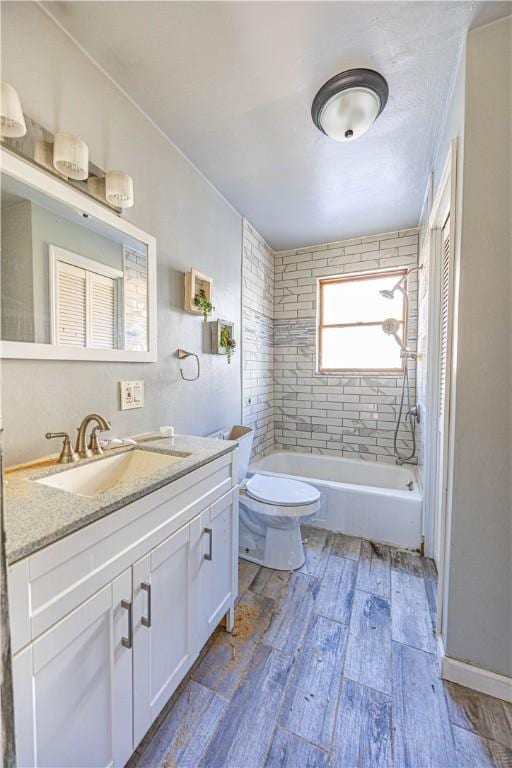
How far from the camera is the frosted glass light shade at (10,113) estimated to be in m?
0.90

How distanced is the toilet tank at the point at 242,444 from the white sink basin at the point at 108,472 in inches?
31.0

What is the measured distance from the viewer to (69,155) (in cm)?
108

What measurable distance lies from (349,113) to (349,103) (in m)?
0.04

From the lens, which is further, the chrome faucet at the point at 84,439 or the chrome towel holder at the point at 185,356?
the chrome towel holder at the point at 185,356

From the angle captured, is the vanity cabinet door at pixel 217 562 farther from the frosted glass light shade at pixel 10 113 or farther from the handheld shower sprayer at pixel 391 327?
the handheld shower sprayer at pixel 391 327

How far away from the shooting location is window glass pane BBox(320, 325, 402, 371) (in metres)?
2.84

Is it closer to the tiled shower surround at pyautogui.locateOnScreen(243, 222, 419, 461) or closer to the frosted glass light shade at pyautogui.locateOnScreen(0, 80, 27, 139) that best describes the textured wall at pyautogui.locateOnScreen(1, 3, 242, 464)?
the frosted glass light shade at pyautogui.locateOnScreen(0, 80, 27, 139)

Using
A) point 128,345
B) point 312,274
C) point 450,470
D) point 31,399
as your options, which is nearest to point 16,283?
point 31,399

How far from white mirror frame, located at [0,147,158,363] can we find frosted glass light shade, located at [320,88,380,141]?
3.29 feet

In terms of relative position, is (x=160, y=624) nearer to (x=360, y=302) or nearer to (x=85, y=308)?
(x=85, y=308)

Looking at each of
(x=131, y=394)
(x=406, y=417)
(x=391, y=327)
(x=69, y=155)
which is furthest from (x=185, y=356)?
(x=406, y=417)

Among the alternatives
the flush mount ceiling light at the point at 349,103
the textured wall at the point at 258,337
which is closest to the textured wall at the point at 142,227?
the textured wall at the point at 258,337

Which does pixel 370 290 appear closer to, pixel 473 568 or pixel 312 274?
pixel 312 274

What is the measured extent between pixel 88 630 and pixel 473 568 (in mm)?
1301
